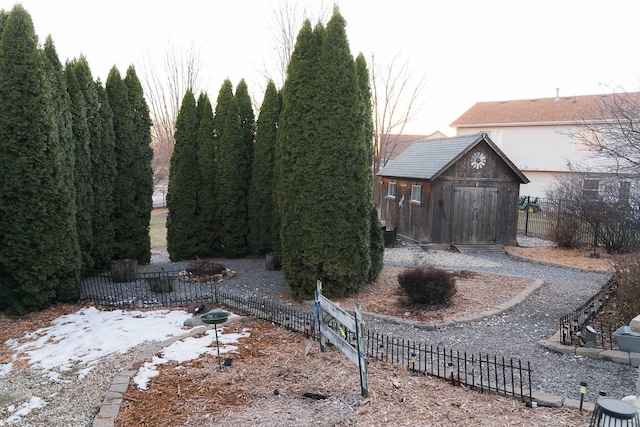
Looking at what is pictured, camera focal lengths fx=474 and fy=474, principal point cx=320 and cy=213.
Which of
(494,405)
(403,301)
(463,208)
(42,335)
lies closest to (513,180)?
(463,208)

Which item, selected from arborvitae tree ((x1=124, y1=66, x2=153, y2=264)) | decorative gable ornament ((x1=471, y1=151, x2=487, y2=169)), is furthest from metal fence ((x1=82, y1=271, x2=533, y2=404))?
decorative gable ornament ((x1=471, y1=151, x2=487, y2=169))

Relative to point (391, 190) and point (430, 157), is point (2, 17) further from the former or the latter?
point (391, 190)

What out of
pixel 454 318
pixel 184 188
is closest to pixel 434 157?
pixel 184 188

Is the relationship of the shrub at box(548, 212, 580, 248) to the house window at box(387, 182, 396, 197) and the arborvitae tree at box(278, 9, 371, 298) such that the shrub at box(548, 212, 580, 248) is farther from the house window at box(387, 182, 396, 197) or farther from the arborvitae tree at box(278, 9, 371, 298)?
the arborvitae tree at box(278, 9, 371, 298)

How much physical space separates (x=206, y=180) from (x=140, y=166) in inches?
78.8

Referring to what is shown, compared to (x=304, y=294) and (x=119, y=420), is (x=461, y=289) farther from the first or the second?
(x=119, y=420)

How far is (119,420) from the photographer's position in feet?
15.4

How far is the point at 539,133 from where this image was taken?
29.5 meters

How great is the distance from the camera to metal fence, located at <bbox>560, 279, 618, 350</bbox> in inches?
259

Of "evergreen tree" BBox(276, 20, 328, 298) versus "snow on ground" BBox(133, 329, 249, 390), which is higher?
"evergreen tree" BBox(276, 20, 328, 298)

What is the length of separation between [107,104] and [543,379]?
11624 millimetres

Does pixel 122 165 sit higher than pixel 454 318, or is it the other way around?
pixel 122 165

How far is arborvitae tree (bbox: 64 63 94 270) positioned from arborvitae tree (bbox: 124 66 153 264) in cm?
187

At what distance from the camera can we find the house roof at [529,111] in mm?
28094
